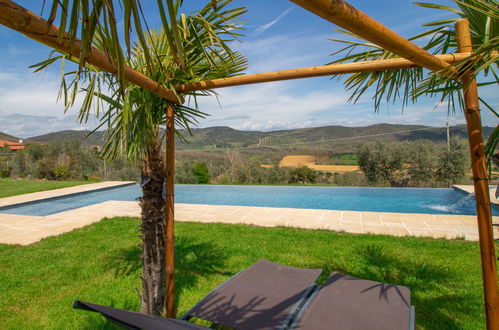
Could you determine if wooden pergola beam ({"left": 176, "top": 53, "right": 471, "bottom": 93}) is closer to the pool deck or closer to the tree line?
the pool deck

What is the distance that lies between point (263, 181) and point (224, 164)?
2975 millimetres

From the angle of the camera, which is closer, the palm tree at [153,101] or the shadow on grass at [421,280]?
the palm tree at [153,101]

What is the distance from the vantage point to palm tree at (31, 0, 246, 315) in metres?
2.04

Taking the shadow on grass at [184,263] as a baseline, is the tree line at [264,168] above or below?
above

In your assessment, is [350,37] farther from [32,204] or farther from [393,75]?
[32,204]

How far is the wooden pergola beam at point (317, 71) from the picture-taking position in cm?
176

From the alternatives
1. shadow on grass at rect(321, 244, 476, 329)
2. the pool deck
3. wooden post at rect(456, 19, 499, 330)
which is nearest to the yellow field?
the pool deck

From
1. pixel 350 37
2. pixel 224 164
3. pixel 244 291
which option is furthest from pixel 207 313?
pixel 224 164

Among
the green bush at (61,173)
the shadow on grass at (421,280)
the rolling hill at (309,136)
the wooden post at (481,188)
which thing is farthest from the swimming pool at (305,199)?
the wooden post at (481,188)

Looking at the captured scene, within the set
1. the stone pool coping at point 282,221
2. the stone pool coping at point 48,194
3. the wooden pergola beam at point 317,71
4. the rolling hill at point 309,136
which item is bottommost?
the stone pool coping at point 282,221

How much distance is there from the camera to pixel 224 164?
19.4 m

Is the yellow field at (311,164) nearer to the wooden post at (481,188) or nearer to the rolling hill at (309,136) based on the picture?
the rolling hill at (309,136)

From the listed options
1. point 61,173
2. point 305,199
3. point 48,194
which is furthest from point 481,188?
point 61,173

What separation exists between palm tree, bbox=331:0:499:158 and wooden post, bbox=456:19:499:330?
0.27 ft
